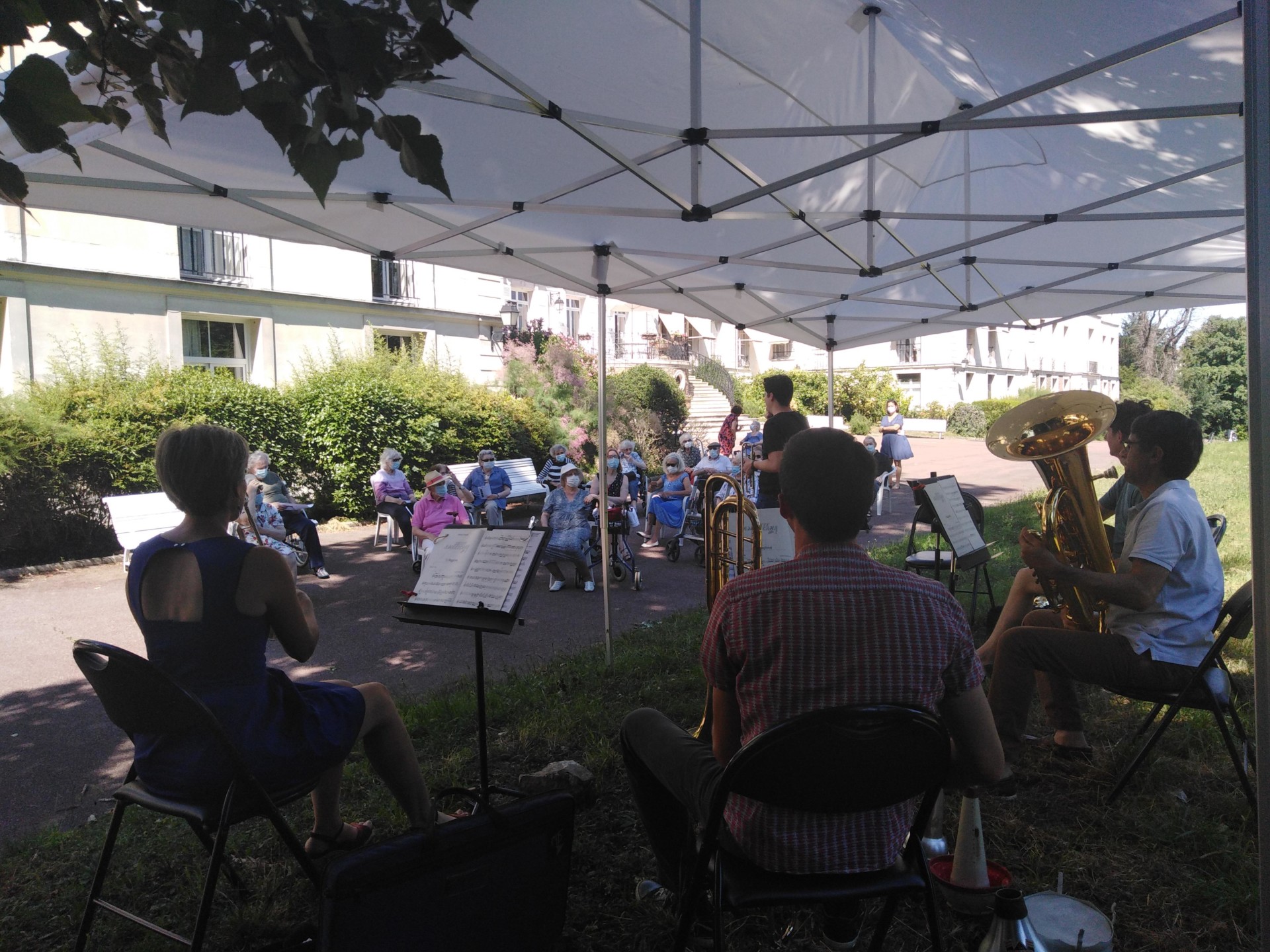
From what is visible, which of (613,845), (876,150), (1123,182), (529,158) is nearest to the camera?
(613,845)

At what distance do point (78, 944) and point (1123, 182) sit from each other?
20.2ft

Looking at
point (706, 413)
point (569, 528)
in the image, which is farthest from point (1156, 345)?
point (569, 528)

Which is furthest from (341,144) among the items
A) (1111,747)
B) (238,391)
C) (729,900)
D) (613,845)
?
(238,391)

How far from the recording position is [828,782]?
1.65 metres

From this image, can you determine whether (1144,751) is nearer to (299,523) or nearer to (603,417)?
(603,417)

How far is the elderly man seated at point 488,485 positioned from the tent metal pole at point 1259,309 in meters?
9.45

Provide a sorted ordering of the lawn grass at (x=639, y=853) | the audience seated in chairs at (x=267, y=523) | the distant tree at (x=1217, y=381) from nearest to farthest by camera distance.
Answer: the lawn grass at (x=639, y=853) → the audience seated in chairs at (x=267, y=523) → the distant tree at (x=1217, y=381)

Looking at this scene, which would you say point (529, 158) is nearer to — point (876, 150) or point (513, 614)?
point (876, 150)

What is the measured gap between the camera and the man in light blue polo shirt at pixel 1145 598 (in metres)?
3.03

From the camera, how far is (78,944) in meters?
2.28

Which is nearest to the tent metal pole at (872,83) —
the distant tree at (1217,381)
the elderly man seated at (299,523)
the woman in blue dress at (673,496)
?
the woman in blue dress at (673,496)

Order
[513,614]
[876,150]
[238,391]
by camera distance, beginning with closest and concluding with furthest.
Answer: [513,614], [876,150], [238,391]

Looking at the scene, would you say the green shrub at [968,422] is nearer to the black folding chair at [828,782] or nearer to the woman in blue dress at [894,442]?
the woman in blue dress at [894,442]

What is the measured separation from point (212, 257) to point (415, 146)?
57.8ft
